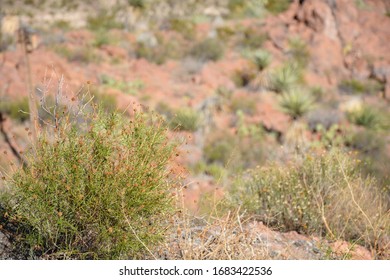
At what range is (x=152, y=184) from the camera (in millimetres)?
3805

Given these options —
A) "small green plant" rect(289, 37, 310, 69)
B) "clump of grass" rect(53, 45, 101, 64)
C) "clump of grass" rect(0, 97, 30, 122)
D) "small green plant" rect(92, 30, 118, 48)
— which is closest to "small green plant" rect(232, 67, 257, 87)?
"small green plant" rect(289, 37, 310, 69)

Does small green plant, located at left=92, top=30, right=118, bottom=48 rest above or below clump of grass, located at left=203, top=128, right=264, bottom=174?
above

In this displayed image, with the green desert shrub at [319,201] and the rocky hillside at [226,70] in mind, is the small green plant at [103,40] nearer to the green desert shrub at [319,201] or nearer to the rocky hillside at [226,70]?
the rocky hillside at [226,70]

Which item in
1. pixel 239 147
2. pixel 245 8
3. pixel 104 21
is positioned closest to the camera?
pixel 239 147

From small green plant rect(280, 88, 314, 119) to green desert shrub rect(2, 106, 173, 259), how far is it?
1057 cm

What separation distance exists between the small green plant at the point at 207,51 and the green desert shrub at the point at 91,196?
1553cm

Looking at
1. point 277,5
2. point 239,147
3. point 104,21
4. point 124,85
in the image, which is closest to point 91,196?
point 239,147

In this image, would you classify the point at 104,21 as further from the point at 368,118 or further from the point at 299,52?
the point at 368,118

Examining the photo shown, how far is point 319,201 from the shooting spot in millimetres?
5164

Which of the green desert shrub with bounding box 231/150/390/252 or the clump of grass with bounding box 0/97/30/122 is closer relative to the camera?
the green desert shrub with bounding box 231/150/390/252

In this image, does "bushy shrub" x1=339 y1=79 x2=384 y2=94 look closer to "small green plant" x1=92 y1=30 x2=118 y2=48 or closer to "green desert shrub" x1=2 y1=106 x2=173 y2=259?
"small green plant" x1=92 y1=30 x2=118 y2=48

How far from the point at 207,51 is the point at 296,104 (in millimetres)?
6317

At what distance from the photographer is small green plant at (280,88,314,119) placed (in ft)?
45.9

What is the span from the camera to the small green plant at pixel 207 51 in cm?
1919
